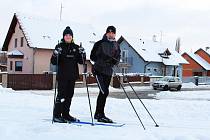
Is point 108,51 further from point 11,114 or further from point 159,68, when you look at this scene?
point 159,68

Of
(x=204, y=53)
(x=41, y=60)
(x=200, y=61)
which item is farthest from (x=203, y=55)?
(x=41, y=60)

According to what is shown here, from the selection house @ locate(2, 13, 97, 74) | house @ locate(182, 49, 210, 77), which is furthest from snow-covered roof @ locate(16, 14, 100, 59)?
house @ locate(182, 49, 210, 77)

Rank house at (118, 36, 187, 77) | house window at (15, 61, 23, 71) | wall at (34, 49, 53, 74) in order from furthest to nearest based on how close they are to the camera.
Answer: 1. house at (118, 36, 187, 77)
2. house window at (15, 61, 23, 71)
3. wall at (34, 49, 53, 74)

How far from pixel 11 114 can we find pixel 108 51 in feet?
8.82

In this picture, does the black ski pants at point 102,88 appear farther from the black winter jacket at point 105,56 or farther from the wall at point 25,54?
the wall at point 25,54

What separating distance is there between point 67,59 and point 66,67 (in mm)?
153

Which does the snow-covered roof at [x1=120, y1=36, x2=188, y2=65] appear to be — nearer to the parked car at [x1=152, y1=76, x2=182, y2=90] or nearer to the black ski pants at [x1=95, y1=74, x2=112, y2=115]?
the parked car at [x1=152, y1=76, x2=182, y2=90]

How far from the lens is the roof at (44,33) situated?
42.0 meters

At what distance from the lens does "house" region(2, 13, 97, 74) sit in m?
42.0

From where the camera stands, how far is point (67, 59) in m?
7.67

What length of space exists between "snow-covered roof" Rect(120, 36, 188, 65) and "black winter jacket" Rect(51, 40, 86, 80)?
4652cm

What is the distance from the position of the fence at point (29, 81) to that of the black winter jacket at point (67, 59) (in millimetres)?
23203

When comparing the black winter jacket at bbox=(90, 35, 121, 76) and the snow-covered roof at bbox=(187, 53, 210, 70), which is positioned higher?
the snow-covered roof at bbox=(187, 53, 210, 70)

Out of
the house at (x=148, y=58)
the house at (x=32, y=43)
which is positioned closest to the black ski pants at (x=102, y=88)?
the house at (x=32, y=43)
